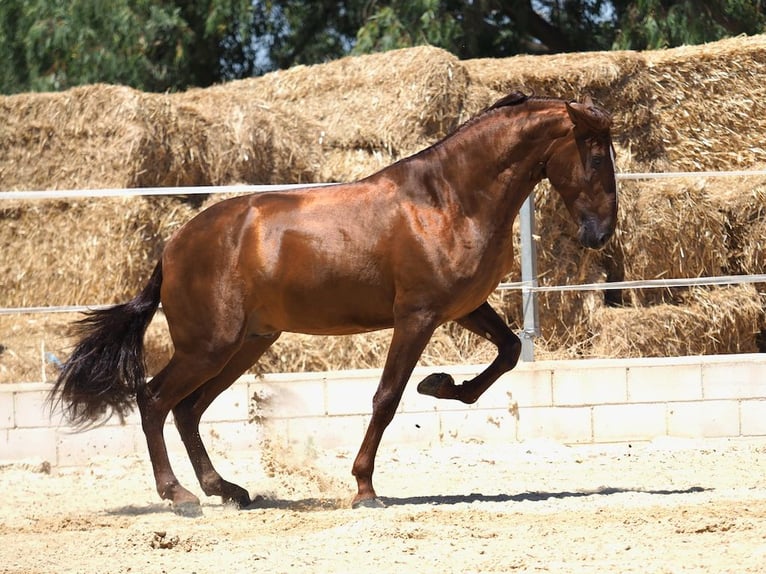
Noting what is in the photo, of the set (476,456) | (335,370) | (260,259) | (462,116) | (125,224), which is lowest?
(476,456)

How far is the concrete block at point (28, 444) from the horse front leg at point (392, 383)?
2.54 m

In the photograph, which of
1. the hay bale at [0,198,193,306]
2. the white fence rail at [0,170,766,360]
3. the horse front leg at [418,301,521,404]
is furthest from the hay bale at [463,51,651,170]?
the horse front leg at [418,301,521,404]

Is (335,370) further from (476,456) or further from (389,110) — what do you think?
(389,110)

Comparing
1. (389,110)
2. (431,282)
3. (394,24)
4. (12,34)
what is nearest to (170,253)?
(431,282)

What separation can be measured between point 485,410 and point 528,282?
0.86 m

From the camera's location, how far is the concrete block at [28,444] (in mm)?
7000

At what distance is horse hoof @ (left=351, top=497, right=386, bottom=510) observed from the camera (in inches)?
→ 208

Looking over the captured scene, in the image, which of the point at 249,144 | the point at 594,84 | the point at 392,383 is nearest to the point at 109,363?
the point at 392,383

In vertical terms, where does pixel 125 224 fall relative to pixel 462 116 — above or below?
below

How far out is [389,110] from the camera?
8.43 meters

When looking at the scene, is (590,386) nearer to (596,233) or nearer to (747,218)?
(596,233)

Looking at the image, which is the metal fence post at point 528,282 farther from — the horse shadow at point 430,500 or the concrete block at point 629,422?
the horse shadow at point 430,500

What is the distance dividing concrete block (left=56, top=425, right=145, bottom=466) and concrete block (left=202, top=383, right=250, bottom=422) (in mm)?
473

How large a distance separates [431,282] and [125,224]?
353 centimetres
